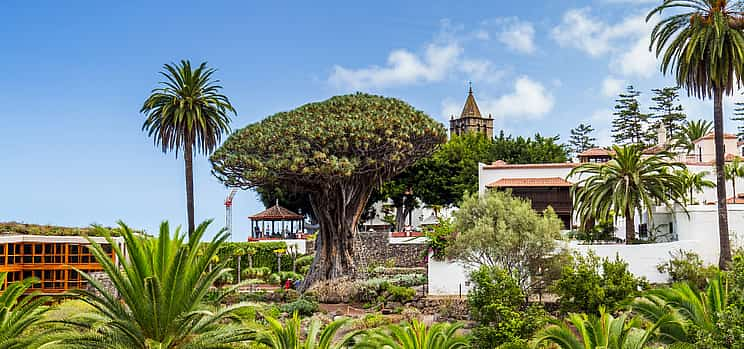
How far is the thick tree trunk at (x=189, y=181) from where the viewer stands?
38.6 m

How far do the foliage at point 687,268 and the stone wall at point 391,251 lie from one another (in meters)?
15.6

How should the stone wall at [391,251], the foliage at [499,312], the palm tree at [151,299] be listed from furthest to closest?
the stone wall at [391,251] < the foliage at [499,312] < the palm tree at [151,299]

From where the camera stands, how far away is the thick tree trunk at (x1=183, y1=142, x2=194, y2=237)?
38.6 metres

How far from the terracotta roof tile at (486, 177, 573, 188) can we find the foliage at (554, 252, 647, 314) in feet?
50.7

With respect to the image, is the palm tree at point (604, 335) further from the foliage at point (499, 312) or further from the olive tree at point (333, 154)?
the olive tree at point (333, 154)

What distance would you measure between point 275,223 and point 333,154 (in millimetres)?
18748

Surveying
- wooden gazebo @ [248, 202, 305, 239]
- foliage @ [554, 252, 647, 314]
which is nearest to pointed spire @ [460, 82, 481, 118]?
wooden gazebo @ [248, 202, 305, 239]

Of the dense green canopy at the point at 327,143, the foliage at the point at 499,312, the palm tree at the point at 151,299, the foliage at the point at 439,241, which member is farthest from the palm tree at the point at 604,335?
the dense green canopy at the point at 327,143

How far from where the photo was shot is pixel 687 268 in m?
30.0

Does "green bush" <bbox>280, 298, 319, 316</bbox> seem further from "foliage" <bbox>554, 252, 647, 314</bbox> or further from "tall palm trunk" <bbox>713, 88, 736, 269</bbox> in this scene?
"tall palm trunk" <bbox>713, 88, 736, 269</bbox>

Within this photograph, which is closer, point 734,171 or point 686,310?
point 686,310

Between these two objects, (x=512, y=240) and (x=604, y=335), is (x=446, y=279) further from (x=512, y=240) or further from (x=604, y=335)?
(x=604, y=335)

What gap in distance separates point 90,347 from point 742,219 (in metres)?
28.9

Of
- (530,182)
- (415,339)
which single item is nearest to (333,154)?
(530,182)
